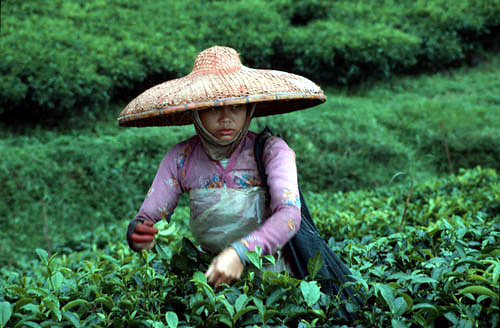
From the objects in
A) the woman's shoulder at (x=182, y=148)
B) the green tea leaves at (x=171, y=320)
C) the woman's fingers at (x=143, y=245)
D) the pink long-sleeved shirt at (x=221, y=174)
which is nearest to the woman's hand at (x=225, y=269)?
the green tea leaves at (x=171, y=320)

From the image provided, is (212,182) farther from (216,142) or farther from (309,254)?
(309,254)

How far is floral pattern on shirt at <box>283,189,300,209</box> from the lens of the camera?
172cm

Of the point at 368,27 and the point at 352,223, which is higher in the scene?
the point at 368,27

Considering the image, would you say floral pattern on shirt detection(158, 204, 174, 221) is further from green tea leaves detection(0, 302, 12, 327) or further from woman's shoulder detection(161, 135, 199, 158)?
green tea leaves detection(0, 302, 12, 327)

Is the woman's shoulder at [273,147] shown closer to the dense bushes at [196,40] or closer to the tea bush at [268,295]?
the tea bush at [268,295]

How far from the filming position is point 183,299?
64.2 inches

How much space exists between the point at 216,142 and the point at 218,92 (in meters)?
0.29

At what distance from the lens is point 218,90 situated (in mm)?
1705

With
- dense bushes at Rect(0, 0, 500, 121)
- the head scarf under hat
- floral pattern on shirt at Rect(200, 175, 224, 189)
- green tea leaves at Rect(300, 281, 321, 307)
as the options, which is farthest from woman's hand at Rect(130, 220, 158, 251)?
dense bushes at Rect(0, 0, 500, 121)

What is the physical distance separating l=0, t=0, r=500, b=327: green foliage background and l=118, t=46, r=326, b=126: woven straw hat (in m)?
0.49

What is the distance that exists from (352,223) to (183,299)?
1.91m

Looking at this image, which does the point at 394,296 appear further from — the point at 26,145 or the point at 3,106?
the point at 3,106

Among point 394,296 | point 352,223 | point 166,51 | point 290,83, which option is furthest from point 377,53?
point 394,296

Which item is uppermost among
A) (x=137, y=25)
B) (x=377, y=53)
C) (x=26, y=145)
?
(x=137, y=25)
